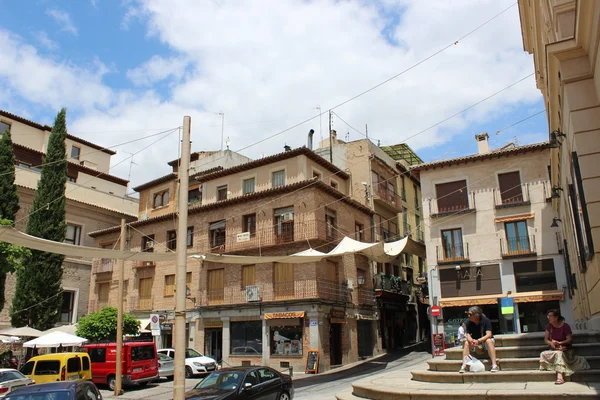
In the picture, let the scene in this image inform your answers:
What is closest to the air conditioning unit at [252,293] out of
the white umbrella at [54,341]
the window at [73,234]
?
the white umbrella at [54,341]

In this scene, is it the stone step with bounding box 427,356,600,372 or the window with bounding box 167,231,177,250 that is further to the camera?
the window with bounding box 167,231,177,250

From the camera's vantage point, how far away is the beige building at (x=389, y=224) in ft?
114

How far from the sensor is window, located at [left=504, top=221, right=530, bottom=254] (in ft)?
94.3

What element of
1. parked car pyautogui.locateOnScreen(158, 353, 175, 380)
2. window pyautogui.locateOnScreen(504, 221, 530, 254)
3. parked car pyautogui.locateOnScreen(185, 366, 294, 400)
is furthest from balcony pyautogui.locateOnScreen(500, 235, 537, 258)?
parked car pyautogui.locateOnScreen(185, 366, 294, 400)

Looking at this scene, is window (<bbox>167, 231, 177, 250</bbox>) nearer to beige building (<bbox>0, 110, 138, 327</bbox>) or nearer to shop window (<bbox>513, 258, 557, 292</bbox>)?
beige building (<bbox>0, 110, 138, 327</bbox>)

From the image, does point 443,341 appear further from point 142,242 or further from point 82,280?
point 82,280

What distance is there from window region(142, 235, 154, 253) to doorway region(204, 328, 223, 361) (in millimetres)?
7937

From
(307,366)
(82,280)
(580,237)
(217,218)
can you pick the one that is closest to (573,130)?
(580,237)

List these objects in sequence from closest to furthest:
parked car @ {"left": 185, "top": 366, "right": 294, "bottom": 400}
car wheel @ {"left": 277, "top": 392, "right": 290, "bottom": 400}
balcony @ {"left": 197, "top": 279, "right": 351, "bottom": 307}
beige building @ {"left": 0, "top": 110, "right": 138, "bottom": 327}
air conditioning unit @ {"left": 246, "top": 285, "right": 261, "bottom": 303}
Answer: parked car @ {"left": 185, "top": 366, "right": 294, "bottom": 400}, car wheel @ {"left": 277, "top": 392, "right": 290, "bottom": 400}, balcony @ {"left": 197, "top": 279, "right": 351, "bottom": 307}, air conditioning unit @ {"left": 246, "top": 285, "right": 261, "bottom": 303}, beige building @ {"left": 0, "top": 110, "right": 138, "bottom": 327}

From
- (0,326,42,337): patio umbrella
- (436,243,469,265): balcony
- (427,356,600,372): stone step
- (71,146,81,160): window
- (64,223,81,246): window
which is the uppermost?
(71,146,81,160): window

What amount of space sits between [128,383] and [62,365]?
2.91m

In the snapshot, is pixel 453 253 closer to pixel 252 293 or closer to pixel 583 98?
pixel 252 293

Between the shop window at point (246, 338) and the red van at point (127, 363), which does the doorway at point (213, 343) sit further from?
the red van at point (127, 363)

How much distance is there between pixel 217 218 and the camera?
3225 cm
